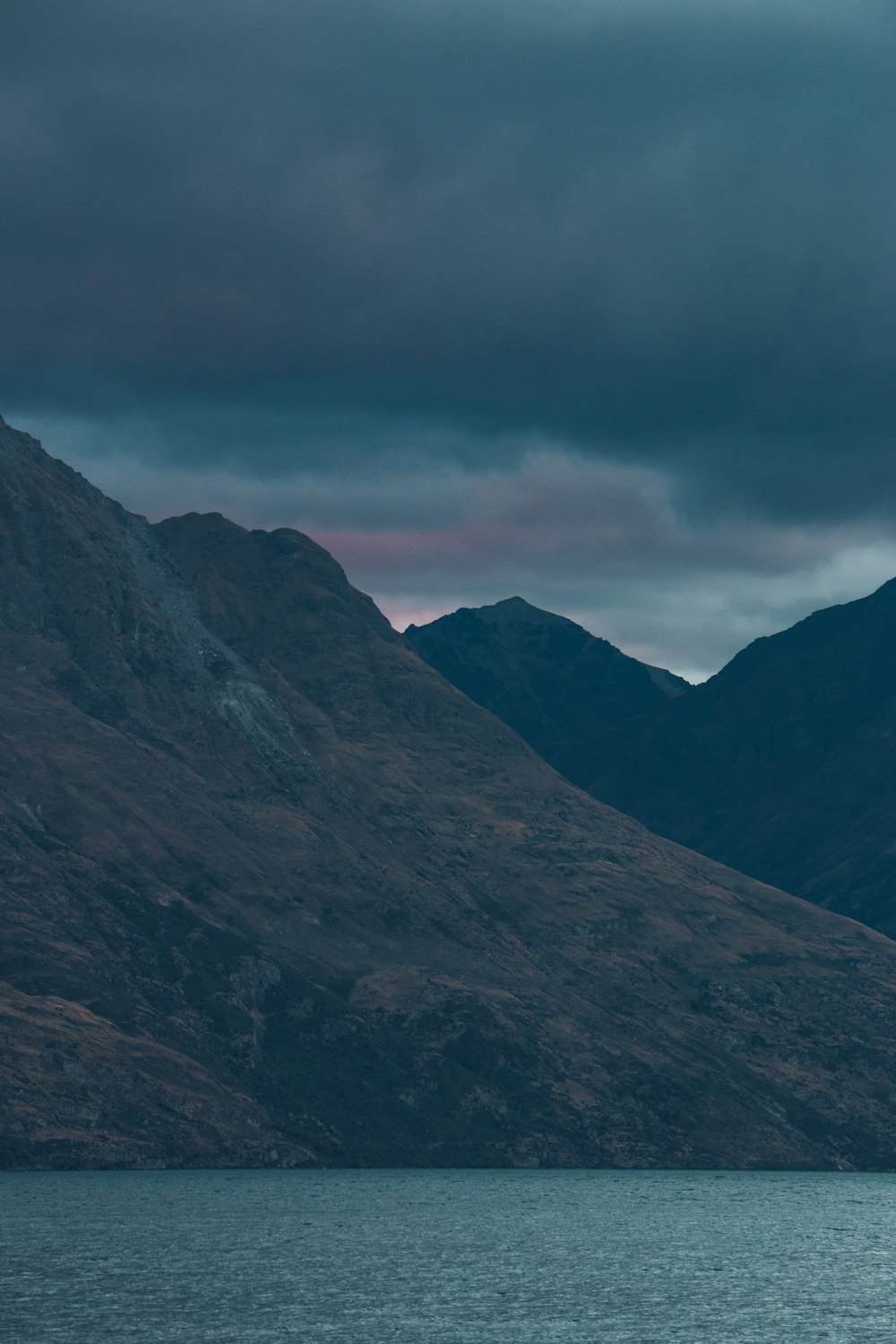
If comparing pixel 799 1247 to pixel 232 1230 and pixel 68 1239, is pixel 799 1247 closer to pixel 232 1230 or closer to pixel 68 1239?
pixel 232 1230

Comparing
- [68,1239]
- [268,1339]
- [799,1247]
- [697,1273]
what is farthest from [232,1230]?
[268,1339]

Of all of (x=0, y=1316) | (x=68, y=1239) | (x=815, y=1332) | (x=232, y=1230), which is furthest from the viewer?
(x=232, y=1230)

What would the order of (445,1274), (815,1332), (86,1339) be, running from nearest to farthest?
1. (86,1339)
2. (815,1332)
3. (445,1274)

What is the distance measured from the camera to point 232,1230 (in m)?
188

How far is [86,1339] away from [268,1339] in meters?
Result: 12.3

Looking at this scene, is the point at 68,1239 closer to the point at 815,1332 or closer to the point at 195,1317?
the point at 195,1317

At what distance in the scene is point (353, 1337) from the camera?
11144 cm

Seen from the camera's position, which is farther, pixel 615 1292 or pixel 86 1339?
pixel 615 1292

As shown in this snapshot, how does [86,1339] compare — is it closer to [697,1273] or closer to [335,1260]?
[335,1260]

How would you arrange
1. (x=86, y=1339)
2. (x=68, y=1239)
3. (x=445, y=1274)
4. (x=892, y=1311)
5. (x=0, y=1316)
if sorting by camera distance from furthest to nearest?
(x=68, y=1239) < (x=445, y=1274) < (x=892, y=1311) < (x=0, y=1316) < (x=86, y=1339)

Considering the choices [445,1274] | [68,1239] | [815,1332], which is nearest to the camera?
[815,1332]

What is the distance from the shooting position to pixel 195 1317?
117 m

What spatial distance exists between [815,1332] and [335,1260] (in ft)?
186

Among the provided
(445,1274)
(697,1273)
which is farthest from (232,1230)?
(697,1273)
